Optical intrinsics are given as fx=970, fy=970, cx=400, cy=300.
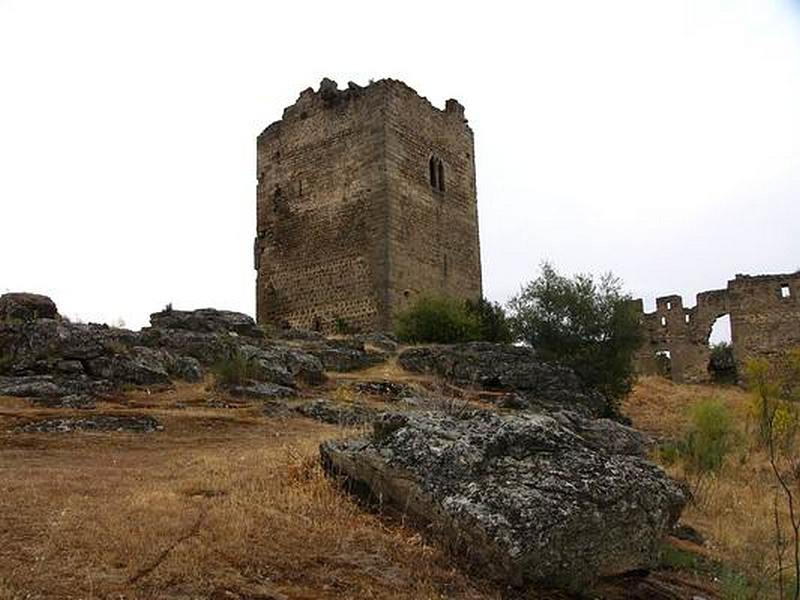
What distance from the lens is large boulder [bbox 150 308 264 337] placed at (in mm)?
20562

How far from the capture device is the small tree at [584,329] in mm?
22359

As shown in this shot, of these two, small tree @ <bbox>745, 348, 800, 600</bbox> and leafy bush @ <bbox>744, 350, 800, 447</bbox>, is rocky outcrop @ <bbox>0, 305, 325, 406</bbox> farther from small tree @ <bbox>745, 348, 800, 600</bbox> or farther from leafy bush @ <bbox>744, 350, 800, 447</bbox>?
small tree @ <bbox>745, 348, 800, 600</bbox>

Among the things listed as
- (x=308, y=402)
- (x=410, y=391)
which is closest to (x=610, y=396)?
(x=410, y=391)

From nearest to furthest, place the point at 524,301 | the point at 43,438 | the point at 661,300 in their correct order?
the point at 43,438 < the point at 524,301 < the point at 661,300

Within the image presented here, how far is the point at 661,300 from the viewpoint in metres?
37.8

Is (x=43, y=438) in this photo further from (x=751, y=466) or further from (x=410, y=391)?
(x=751, y=466)

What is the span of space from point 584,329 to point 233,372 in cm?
983

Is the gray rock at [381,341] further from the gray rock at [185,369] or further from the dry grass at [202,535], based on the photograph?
the dry grass at [202,535]

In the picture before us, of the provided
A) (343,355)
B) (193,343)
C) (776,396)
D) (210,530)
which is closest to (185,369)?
(193,343)

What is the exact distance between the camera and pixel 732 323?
1416 inches

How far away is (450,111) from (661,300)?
1281 centimetres

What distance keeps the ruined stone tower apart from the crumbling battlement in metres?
10.3

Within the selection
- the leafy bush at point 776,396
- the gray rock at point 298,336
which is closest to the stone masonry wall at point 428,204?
the gray rock at point 298,336

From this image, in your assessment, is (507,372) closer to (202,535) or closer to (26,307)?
(26,307)
